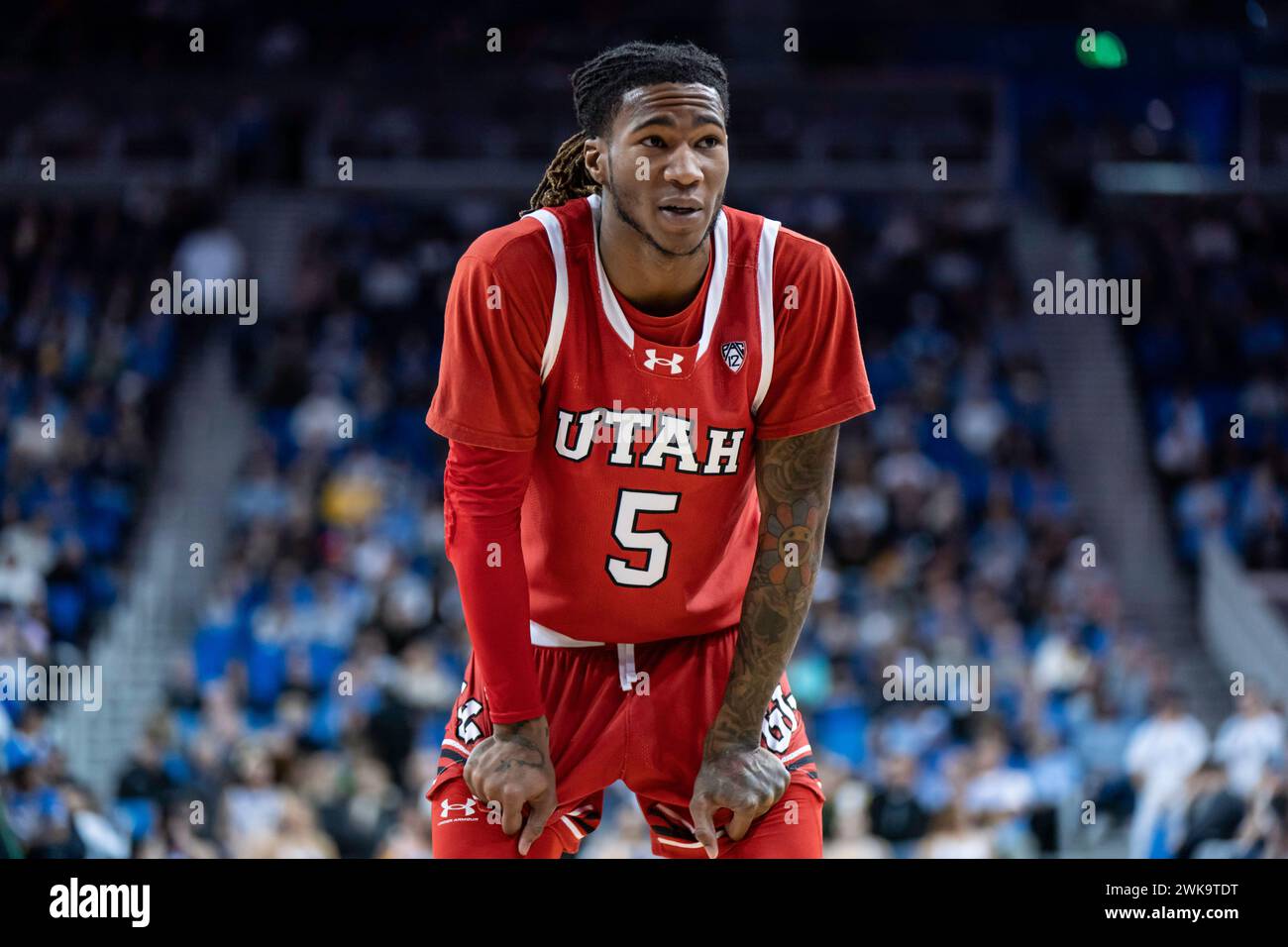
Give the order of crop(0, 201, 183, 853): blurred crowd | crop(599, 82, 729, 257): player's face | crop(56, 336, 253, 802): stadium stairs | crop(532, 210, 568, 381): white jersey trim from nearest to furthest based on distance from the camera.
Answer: crop(599, 82, 729, 257): player's face → crop(532, 210, 568, 381): white jersey trim → crop(56, 336, 253, 802): stadium stairs → crop(0, 201, 183, 853): blurred crowd

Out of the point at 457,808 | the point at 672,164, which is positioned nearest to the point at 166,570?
the point at 457,808

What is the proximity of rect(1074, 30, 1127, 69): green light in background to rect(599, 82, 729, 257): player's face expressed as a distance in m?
13.0

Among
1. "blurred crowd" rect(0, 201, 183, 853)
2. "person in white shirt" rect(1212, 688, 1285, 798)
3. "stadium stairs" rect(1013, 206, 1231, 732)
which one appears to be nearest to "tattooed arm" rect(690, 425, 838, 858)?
"blurred crowd" rect(0, 201, 183, 853)

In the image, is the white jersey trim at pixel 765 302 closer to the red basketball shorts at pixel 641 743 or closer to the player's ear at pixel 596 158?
the player's ear at pixel 596 158

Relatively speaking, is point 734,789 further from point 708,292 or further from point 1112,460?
point 1112,460

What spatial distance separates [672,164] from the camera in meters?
2.83

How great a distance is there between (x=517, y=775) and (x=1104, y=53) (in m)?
13.6

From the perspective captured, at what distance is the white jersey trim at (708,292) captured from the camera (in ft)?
9.71

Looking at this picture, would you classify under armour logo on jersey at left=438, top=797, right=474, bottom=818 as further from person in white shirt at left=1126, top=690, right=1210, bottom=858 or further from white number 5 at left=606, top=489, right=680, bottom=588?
person in white shirt at left=1126, top=690, right=1210, bottom=858

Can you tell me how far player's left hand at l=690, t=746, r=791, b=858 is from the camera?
296 centimetres

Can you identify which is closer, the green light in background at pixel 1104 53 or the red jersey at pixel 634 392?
the red jersey at pixel 634 392

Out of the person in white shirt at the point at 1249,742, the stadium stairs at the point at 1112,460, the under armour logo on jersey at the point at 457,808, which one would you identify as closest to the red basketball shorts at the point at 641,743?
the under armour logo on jersey at the point at 457,808

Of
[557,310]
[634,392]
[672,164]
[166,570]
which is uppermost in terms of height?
[672,164]
